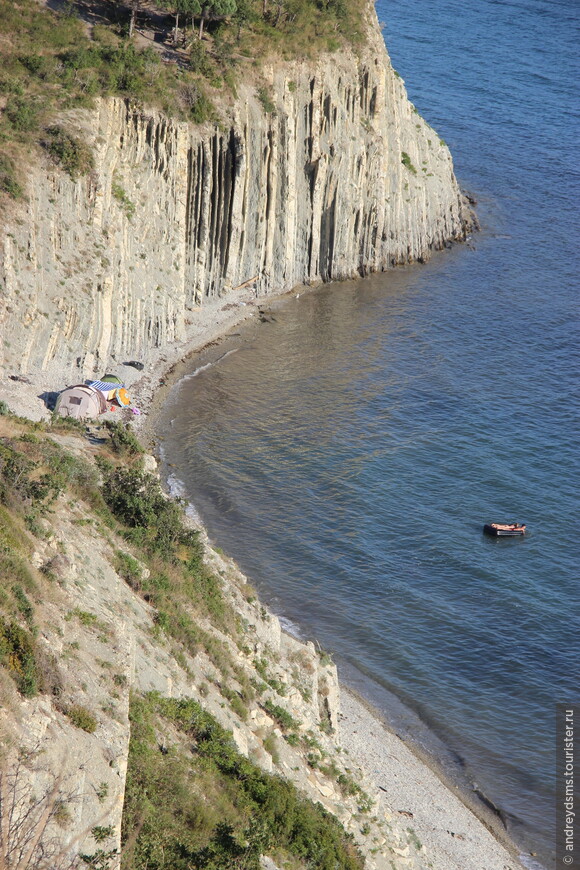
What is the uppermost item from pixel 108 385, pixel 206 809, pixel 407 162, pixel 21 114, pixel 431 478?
pixel 21 114

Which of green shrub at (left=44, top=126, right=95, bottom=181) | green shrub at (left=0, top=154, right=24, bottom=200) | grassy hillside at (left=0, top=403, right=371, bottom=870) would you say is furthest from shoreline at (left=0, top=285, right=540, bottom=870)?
green shrub at (left=44, top=126, right=95, bottom=181)

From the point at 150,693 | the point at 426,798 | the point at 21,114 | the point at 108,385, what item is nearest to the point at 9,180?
the point at 21,114

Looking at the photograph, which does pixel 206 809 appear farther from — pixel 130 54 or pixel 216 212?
pixel 130 54

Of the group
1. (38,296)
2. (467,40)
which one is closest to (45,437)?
(38,296)

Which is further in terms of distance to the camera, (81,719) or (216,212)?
(216,212)

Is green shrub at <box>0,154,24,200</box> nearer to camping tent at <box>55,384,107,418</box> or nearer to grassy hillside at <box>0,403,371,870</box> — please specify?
camping tent at <box>55,384,107,418</box>

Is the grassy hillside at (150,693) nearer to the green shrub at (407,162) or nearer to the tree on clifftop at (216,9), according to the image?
the tree on clifftop at (216,9)

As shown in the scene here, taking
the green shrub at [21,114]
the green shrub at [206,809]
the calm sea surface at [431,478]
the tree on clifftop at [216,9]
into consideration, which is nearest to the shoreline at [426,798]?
the calm sea surface at [431,478]
